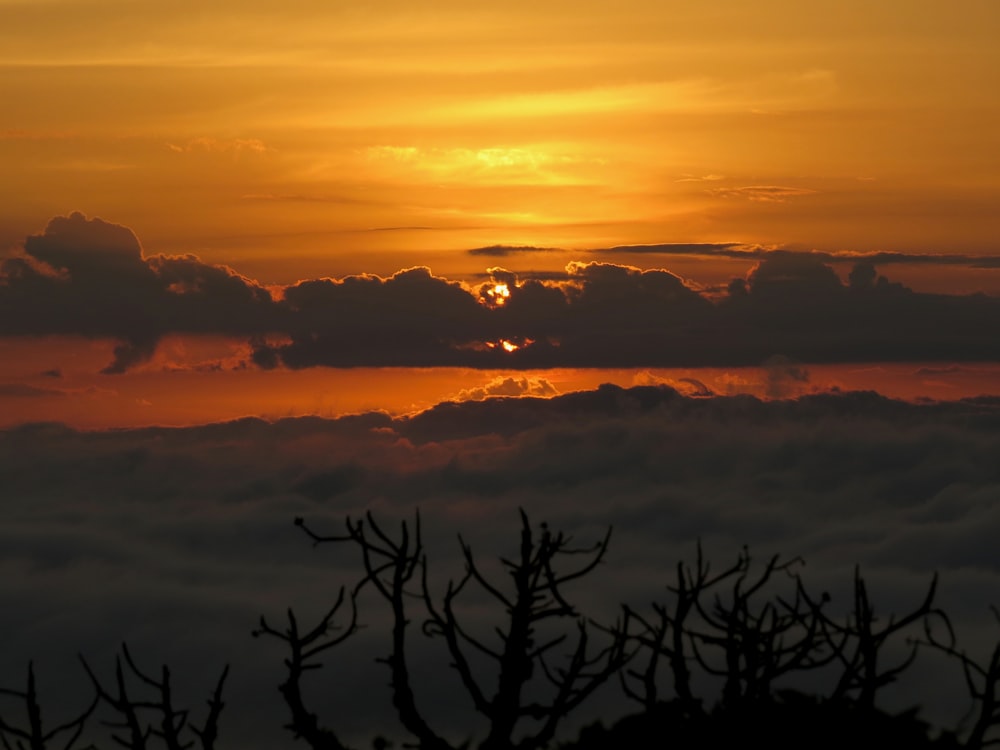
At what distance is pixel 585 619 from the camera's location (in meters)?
17.9

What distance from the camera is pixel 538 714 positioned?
1802 cm

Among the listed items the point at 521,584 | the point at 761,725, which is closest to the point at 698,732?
the point at 761,725

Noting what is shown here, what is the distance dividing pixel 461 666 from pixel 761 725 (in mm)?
3953

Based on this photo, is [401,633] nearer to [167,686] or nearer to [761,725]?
[167,686]

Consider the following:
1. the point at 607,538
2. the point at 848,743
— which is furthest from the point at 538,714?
the point at 848,743

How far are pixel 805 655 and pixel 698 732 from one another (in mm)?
1828

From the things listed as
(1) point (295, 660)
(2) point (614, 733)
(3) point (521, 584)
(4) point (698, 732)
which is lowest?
(2) point (614, 733)

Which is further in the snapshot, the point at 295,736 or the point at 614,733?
the point at 614,733

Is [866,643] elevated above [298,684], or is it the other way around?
[866,643]

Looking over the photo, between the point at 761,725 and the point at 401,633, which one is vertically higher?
the point at 401,633

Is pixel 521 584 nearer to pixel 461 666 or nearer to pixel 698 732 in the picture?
pixel 461 666

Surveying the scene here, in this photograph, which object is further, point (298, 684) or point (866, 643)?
point (298, 684)

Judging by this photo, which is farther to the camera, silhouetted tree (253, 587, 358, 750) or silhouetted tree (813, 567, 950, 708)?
silhouetted tree (253, 587, 358, 750)

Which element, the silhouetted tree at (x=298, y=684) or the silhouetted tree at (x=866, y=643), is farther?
the silhouetted tree at (x=298, y=684)
